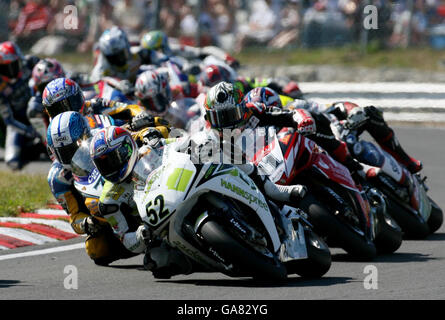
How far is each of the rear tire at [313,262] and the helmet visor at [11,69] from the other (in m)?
9.20

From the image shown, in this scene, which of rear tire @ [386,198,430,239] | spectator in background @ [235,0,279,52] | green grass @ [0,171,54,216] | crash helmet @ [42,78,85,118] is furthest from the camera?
spectator in background @ [235,0,279,52]

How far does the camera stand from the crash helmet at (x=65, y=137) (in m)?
8.77

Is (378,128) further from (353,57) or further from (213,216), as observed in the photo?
(353,57)

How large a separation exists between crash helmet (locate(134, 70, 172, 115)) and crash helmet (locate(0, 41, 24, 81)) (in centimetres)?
454

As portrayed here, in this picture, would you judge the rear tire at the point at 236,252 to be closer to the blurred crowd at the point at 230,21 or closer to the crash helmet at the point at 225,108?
the crash helmet at the point at 225,108

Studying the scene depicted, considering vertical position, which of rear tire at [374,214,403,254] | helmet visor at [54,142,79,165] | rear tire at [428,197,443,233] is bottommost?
rear tire at [428,197,443,233]

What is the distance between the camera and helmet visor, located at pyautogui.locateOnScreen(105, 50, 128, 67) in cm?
1455

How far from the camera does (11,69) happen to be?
16125 mm

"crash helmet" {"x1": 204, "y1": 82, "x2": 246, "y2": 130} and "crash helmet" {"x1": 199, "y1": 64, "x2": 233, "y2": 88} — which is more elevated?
"crash helmet" {"x1": 204, "y1": 82, "x2": 246, "y2": 130}

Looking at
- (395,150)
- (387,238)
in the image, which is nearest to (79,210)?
(387,238)

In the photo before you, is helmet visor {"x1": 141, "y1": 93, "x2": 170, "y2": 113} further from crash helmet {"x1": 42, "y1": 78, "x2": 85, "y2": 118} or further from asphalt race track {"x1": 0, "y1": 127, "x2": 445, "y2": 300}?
asphalt race track {"x1": 0, "y1": 127, "x2": 445, "y2": 300}

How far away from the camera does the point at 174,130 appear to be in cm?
957

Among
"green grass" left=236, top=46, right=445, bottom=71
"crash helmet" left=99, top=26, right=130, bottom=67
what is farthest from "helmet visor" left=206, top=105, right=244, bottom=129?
"green grass" left=236, top=46, right=445, bottom=71
